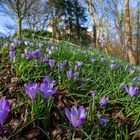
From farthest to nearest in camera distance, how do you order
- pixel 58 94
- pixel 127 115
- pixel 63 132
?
pixel 58 94
pixel 127 115
pixel 63 132

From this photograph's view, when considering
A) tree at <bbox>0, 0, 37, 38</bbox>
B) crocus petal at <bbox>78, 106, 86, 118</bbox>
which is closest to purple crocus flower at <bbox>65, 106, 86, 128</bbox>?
crocus petal at <bbox>78, 106, 86, 118</bbox>

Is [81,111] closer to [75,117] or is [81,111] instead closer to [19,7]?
[75,117]

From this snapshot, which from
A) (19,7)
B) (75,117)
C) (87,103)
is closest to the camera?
(75,117)

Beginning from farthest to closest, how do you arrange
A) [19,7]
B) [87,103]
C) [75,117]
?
[19,7]
[87,103]
[75,117]

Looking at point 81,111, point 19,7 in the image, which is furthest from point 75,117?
point 19,7

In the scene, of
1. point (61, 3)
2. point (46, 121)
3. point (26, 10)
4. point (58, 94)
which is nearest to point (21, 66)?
point (58, 94)

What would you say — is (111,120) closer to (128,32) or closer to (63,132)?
(63,132)

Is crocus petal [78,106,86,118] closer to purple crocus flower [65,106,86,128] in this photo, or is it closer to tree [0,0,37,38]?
purple crocus flower [65,106,86,128]

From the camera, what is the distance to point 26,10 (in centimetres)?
851

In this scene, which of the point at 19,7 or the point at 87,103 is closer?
the point at 87,103

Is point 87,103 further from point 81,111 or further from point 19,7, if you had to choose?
point 19,7

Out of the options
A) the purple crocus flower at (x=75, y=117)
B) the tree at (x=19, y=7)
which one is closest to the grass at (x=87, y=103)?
the purple crocus flower at (x=75, y=117)

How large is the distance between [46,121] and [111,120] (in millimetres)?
350

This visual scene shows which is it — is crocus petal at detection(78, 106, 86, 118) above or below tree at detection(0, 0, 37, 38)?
below
